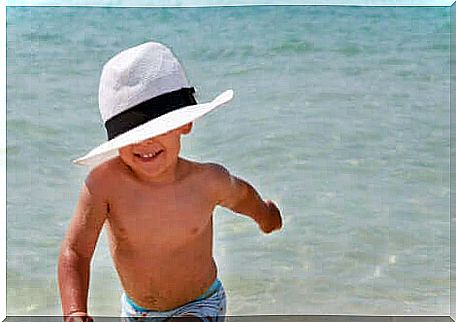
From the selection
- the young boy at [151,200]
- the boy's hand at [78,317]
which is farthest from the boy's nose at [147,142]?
the boy's hand at [78,317]

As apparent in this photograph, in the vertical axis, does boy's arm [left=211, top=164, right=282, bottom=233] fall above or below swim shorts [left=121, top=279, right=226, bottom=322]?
above

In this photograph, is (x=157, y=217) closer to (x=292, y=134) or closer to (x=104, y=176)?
(x=104, y=176)

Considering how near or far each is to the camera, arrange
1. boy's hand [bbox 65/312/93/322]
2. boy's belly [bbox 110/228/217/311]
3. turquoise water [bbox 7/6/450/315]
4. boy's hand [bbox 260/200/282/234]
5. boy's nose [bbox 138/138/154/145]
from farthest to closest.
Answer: turquoise water [bbox 7/6/450/315], boy's hand [bbox 260/200/282/234], boy's belly [bbox 110/228/217/311], boy's nose [bbox 138/138/154/145], boy's hand [bbox 65/312/93/322]

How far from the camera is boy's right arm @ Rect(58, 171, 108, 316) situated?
1400 millimetres

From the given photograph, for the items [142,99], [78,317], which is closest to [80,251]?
[78,317]

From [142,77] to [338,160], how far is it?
72 centimetres

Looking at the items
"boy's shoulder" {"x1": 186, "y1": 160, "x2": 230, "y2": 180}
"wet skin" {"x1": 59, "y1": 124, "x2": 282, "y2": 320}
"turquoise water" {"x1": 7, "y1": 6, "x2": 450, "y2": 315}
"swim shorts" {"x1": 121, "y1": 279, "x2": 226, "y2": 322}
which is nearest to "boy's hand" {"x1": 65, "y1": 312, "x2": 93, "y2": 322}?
"wet skin" {"x1": 59, "y1": 124, "x2": 282, "y2": 320}

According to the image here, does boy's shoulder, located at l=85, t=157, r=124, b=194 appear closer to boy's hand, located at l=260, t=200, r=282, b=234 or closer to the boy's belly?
the boy's belly

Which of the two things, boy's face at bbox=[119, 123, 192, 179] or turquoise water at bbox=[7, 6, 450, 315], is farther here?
turquoise water at bbox=[7, 6, 450, 315]

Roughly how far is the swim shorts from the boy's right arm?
166 millimetres

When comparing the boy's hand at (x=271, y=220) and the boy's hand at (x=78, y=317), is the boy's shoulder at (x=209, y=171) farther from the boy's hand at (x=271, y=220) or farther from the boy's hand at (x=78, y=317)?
the boy's hand at (x=78, y=317)

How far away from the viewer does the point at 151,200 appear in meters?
1.56

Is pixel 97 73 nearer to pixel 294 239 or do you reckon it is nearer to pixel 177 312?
pixel 294 239

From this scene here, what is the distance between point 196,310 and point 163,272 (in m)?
0.08
